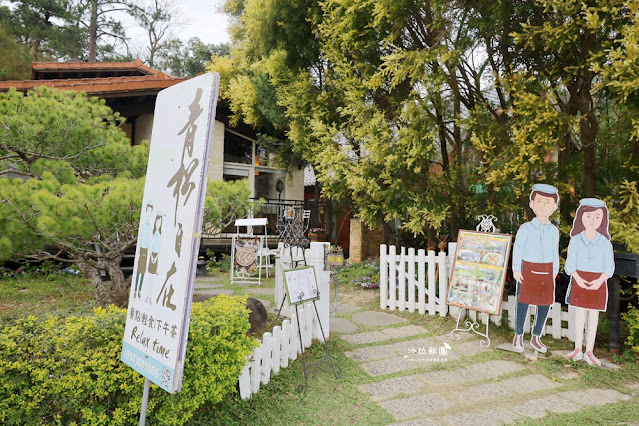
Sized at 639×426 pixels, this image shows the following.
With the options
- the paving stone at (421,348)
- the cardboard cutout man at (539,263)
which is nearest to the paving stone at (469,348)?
the paving stone at (421,348)

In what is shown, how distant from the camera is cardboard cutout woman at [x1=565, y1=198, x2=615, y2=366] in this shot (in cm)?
420

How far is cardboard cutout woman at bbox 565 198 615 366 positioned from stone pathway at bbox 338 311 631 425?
2.27 ft

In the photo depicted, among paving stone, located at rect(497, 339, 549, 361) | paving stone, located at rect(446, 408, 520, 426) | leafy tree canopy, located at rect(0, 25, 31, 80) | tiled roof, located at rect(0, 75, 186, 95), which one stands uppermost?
leafy tree canopy, located at rect(0, 25, 31, 80)

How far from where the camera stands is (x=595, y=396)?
3.55 metres

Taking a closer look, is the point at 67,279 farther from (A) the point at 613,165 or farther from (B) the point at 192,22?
(B) the point at 192,22

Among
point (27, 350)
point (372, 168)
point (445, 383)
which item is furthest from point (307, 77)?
point (27, 350)

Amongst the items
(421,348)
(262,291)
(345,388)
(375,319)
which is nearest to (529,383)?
(421,348)

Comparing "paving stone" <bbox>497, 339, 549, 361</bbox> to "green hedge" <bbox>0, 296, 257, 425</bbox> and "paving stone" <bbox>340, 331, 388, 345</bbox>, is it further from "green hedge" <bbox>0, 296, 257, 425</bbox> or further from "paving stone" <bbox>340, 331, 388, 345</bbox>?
"green hedge" <bbox>0, 296, 257, 425</bbox>

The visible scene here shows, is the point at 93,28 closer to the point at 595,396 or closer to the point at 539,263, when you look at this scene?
the point at 539,263

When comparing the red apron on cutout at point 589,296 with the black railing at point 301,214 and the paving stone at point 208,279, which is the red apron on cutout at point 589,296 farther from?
the black railing at point 301,214

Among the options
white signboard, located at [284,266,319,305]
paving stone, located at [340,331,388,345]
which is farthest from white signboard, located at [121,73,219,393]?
paving stone, located at [340,331,388,345]

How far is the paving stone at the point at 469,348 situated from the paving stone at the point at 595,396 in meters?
1.06

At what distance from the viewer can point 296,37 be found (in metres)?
8.71

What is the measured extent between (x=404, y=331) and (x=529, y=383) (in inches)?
68.0
